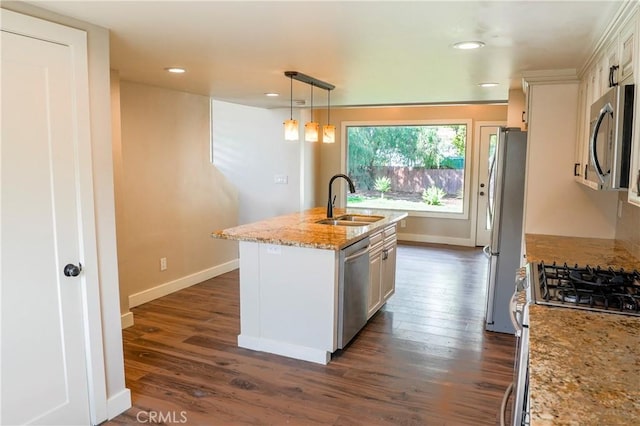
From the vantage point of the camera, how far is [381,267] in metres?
4.12

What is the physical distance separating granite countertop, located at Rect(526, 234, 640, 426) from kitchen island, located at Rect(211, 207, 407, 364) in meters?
1.64

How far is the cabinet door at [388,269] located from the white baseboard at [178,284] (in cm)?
226

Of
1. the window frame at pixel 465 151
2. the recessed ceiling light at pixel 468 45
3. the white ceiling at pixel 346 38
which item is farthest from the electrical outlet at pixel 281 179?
the recessed ceiling light at pixel 468 45

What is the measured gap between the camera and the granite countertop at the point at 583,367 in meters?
1.02

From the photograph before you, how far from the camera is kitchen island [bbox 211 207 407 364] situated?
323 cm

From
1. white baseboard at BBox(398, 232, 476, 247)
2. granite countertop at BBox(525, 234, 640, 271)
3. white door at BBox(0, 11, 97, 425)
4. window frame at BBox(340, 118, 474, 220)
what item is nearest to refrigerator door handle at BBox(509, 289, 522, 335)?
granite countertop at BBox(525, 234, 640, 271)

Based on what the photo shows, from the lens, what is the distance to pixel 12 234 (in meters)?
2.07

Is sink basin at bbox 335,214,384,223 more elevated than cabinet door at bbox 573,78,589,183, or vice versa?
cabinet door at bbox 573,78,589,183

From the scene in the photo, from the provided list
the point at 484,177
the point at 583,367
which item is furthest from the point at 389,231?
the point at 484,177

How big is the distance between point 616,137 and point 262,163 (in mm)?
5290

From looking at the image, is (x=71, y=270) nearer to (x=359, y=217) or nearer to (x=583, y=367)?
(x=583, y=367)

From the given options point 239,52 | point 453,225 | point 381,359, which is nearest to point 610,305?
point 381,359

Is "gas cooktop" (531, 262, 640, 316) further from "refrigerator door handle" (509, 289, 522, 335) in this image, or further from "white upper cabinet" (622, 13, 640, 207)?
"white upper cabinet" (622, 13, 640, 207)

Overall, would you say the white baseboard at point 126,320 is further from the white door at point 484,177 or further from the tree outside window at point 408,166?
the white door at point 484,177
